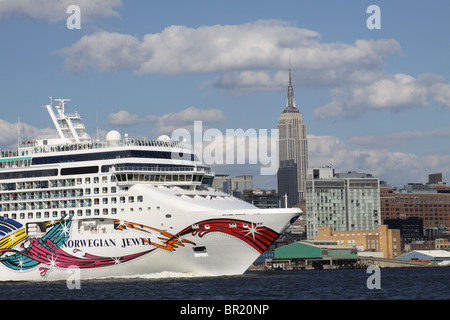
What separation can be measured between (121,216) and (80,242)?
407cm

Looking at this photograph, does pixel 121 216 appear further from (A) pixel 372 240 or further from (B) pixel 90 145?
(A) pixel 372 240

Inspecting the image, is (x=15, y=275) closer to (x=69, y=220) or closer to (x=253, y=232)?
(x=69, y=220)

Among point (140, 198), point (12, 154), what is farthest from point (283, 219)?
point (12, 154)

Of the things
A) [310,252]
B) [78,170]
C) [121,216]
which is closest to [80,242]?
[121,216]

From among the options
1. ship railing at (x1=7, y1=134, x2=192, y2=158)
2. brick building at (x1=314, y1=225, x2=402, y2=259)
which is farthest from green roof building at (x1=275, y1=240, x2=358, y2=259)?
ship railing at (x1=7, y1=134, x2=192, y2=158)

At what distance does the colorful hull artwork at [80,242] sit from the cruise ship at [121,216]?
0.07m

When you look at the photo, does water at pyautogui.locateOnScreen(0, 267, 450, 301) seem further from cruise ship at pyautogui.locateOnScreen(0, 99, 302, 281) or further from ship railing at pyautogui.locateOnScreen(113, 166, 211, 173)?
ship railing at pyautogui.locateOnScreen(113, 166, 211, 173)

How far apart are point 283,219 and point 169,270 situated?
9.54 m

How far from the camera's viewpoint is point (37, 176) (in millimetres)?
63719

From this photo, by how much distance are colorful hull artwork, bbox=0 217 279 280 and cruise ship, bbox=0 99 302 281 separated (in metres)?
0.07

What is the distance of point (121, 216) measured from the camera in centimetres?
5791

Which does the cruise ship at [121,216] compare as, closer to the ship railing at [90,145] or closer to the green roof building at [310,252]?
the ship railing at [90,145]

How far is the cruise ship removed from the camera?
5666 cm

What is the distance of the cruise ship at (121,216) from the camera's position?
56656 mm
